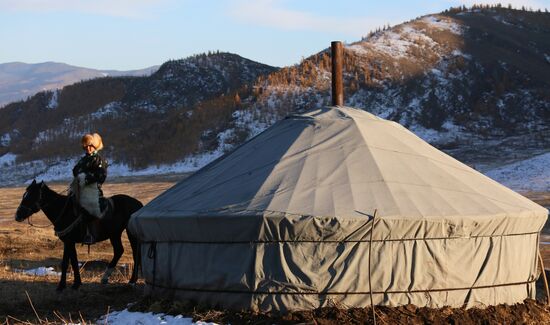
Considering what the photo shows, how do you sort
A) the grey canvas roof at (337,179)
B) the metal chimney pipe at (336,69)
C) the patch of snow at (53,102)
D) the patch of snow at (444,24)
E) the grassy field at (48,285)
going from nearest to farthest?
1. the grey canvas roof at (337,179)
2. the grassy field at (48,285)
3. the metal chimney pipe at (336,69)
4. the patch of snow at (444,24)
5. the patch of snow at (53,102)

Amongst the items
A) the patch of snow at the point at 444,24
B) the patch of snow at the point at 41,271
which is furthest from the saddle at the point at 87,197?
the patch of snow at the point at 444,24

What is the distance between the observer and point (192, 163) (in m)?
35.9

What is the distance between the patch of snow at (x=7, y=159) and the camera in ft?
143

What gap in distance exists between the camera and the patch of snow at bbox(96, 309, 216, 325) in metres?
7.74

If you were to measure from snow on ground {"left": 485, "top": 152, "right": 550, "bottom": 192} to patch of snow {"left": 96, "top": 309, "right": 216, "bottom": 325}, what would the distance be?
61.3ft

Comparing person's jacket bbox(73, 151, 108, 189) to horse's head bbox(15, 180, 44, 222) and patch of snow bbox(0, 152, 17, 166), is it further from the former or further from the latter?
patch of snow bbox(0, 152, 17, 166)

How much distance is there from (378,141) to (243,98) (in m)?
32.9

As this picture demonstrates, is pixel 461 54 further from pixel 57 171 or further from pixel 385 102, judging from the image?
pixel 57 171

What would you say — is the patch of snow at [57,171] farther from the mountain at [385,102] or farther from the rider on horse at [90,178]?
the rider on horse at [90,178]

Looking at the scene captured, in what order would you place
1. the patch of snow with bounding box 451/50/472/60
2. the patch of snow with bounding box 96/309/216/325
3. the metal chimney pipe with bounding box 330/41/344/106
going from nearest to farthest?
the patch of snow with bounding box 96/309/216/325, the metal chimney pipe with bounding box 330/41/344/106, the patch of snow with bounding box 451/50/472/60

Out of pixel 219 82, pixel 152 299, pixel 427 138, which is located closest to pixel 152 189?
pixel 427 138

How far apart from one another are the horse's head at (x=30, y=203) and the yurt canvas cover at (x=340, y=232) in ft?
5.64

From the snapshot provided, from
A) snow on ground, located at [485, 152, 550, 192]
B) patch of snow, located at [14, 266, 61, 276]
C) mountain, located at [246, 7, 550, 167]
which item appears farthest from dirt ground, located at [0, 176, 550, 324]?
mountain, located at [246, 7, 550, 167]

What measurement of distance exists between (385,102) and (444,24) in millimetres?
11052
